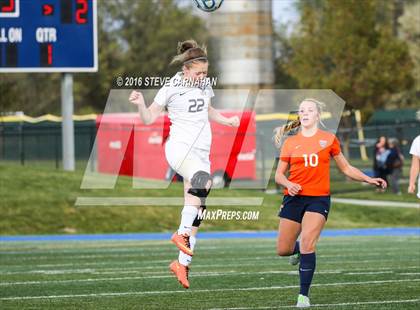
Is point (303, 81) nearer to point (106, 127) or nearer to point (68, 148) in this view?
point (106, 127)

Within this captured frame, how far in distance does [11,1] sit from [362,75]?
16.0 meters

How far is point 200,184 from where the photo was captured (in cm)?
952

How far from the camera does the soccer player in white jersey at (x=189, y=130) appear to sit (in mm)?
9352

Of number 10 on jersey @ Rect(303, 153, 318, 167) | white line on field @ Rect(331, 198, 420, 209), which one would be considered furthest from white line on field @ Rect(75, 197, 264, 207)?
number 10 on jersey @ Rect(303, 153, 318, 167)

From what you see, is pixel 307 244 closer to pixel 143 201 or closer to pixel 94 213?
pixel 94 213

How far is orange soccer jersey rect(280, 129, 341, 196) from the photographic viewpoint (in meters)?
9.41

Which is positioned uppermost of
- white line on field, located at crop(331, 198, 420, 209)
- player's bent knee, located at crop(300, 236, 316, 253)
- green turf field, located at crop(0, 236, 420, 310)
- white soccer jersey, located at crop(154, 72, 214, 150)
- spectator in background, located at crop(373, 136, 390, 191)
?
white soccer jersey, located at crop(154, 72, 214, 150)

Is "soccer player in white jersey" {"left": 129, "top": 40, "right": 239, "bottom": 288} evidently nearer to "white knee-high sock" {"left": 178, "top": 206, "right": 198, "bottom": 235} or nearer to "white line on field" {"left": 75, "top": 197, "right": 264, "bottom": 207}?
"white knee-high sock" {"left": 178, "top": 206, "right": 198, "bottom": 235}

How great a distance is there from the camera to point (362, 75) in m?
37.2

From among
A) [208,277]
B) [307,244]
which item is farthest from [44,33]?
[307,244]

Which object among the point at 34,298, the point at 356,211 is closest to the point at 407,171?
the point at 356,211

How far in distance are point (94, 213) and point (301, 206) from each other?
15.9 meters

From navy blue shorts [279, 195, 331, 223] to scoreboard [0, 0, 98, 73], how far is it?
15.3m

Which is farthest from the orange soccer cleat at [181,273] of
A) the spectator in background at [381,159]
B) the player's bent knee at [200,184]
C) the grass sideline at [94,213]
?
the spectator in background at [381,159]
